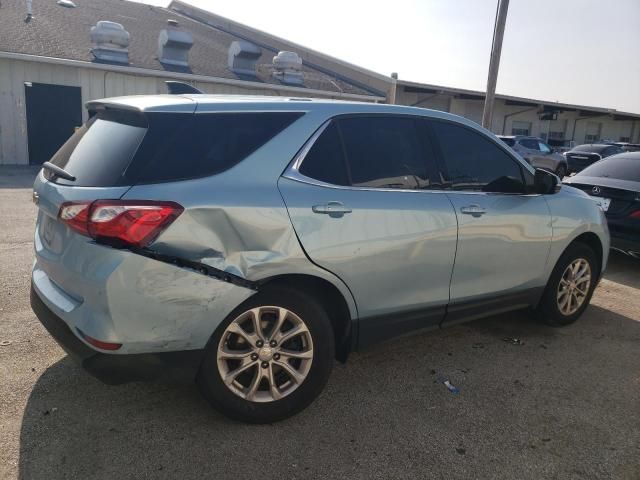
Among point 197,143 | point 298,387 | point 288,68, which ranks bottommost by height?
point 298,387

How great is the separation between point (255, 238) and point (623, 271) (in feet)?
18.8

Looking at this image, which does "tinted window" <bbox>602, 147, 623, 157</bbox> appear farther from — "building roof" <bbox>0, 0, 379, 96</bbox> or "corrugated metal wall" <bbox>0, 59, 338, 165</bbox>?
"corrugated metal wall" <bbox>0, 59, 338, 165</bbox>

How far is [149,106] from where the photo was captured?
2.60m

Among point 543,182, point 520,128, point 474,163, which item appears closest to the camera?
point 474,163

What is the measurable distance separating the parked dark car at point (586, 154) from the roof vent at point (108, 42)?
56.8 feet

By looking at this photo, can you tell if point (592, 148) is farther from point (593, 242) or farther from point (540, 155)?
point (593, 242)

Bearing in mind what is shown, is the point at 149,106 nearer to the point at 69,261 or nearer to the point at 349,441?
the point at 69,261

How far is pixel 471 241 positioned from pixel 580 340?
158cm

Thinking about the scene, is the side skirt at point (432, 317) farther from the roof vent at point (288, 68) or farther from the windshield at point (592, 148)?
the windshield at point (592, 148)

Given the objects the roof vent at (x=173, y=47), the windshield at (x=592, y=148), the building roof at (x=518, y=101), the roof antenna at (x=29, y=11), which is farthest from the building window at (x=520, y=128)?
the roof antenna at (x=29, y=11)

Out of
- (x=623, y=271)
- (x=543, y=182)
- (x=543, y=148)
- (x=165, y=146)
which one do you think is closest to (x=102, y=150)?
(x=165, y=146)

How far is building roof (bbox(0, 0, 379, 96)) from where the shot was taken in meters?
15.1

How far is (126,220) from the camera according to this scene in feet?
7.64

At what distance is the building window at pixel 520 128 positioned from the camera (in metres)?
32.7
